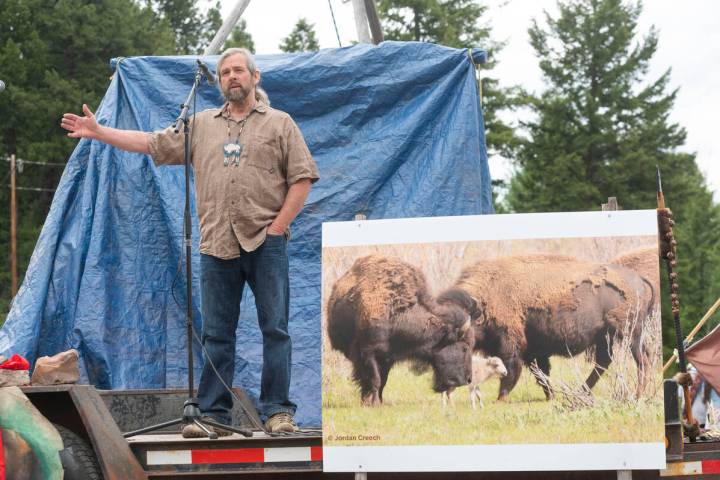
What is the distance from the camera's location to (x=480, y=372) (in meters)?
3.73

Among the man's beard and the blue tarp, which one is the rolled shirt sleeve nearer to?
the man's beard

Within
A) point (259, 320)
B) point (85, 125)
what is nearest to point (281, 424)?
point (259, 320)

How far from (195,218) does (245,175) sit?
5.72 ft

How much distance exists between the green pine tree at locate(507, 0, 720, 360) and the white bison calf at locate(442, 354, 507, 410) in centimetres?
2865

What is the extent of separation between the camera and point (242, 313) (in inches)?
248

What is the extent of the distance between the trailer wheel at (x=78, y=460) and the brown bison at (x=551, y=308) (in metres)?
1.50

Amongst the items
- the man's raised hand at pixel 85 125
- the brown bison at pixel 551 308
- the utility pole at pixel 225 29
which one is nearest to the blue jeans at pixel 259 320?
the man's raised hand at pixel 85 125

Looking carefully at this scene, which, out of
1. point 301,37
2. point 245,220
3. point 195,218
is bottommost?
point 245,220

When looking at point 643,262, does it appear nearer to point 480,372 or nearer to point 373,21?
point 480,372

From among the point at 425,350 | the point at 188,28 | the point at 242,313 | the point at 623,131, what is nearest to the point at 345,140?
the point at 242,313

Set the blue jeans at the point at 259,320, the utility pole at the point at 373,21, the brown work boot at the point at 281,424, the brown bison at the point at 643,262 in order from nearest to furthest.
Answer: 1. the brown bison at the point at 643,262
2. the brown work boot at the point at 281,424
3. the blue jeans at the point at 259,320
4. the utility pole at the point at 373,21

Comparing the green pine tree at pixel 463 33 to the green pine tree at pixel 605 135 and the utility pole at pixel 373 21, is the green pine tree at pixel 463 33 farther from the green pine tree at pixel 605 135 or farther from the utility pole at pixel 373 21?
the utility pole at pixel 373 21

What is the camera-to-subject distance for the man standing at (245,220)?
4.60 meters

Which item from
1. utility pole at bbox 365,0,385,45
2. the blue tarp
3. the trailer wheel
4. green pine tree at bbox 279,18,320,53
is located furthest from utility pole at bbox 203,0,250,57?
green pine tree at bbox 279,18,320,53
